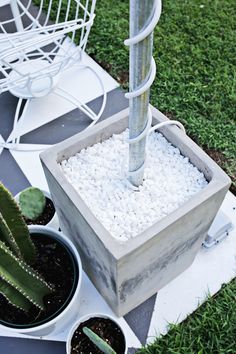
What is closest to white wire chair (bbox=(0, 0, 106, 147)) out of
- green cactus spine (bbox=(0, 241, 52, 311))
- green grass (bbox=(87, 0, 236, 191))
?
green grass (bbox=(87, 0, 236, 191))

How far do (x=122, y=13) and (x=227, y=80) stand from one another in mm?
701

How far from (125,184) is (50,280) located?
1.31 ft

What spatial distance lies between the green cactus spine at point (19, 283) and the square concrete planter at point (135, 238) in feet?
0.55

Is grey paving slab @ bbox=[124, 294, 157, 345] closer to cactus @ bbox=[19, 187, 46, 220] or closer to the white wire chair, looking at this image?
cactus @ bbox=[19, 187, 46, 220]

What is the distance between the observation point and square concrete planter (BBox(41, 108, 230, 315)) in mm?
1123

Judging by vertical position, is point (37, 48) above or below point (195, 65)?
above

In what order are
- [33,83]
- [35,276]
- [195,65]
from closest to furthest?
[35,276] < [33,83] < [195,65]

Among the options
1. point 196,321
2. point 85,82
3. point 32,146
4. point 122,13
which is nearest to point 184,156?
point 196,321

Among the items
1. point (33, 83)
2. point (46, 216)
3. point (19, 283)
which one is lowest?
point (46, 216)

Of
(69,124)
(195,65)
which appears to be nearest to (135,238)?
(69,124)

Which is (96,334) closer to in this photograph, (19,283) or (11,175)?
(19,283)

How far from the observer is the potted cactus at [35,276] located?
116 centimetres

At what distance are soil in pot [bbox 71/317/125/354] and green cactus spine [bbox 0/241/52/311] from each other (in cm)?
15

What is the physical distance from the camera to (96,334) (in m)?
1.37
